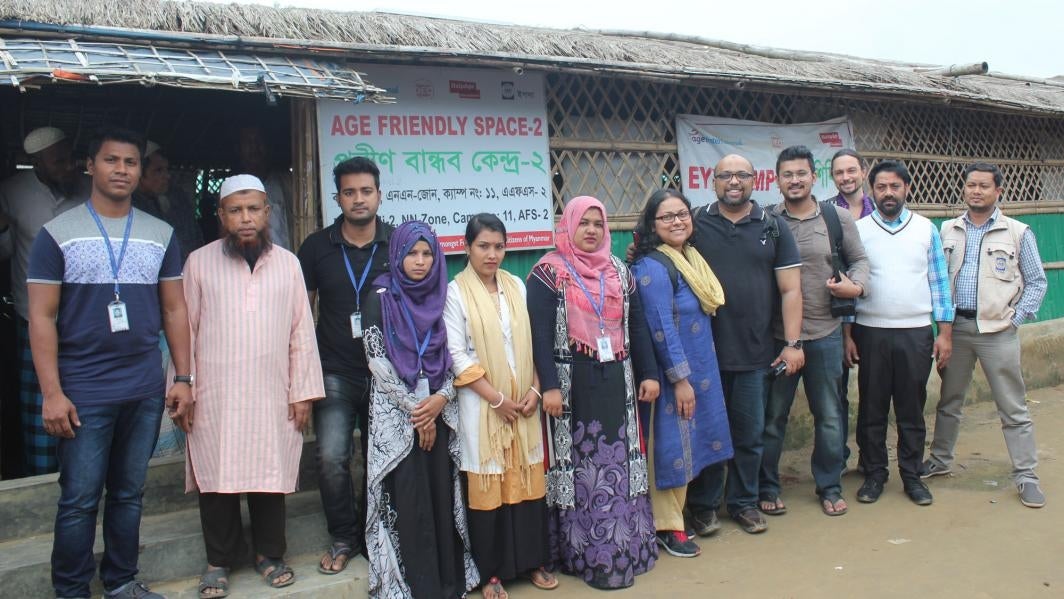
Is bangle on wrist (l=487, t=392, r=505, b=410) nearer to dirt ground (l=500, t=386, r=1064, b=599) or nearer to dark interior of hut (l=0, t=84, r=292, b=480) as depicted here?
dirt ground (l=500, t=386, r=1064, b=599)

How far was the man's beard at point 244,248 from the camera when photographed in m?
2.96

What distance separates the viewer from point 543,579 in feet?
10.7

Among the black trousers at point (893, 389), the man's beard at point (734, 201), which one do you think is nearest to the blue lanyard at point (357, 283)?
the man's beard at point (734, 201)

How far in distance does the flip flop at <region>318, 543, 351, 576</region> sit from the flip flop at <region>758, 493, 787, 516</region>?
2157 millimetres

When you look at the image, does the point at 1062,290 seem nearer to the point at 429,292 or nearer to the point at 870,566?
the point at 870,566

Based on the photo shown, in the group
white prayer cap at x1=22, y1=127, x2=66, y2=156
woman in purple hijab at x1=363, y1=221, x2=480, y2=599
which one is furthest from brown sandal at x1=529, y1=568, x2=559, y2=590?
white prayer cap at x1=22, y1=127, x2=66, y2=156

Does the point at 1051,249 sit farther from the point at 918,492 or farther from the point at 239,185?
A: the point at 239,185

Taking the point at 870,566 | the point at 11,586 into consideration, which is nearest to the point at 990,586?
the point at 870,566

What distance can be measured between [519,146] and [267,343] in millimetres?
2111

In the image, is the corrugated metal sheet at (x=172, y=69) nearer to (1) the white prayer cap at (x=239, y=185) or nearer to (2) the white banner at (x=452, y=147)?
(1) the white prayer cap at (x=239, y=185)

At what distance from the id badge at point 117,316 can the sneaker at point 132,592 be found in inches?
37.8

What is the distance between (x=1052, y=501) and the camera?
4.19 meters

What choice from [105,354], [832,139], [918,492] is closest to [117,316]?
[105,354]

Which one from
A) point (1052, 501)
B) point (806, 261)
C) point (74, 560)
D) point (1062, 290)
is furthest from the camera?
point (1062, 290)
